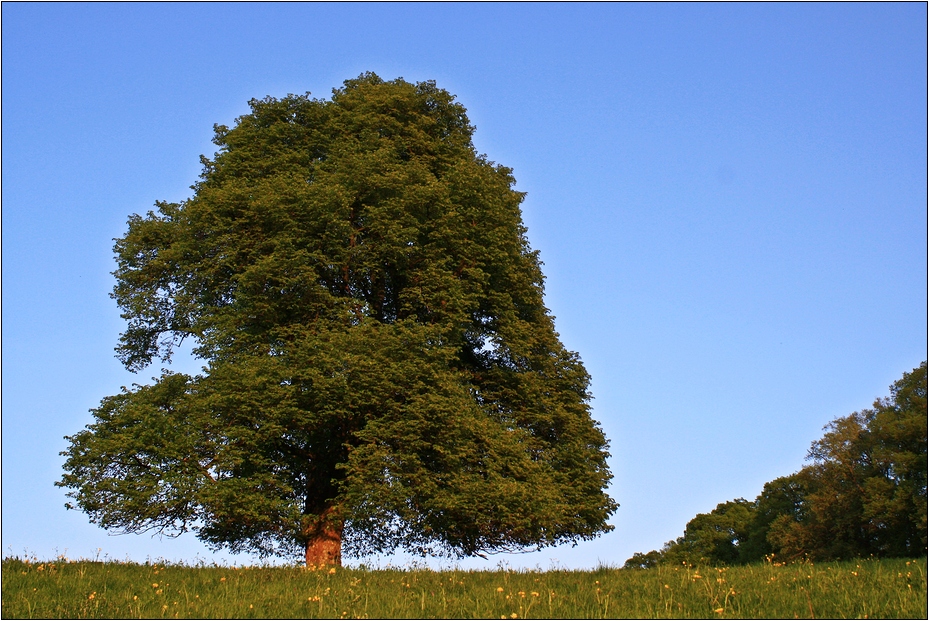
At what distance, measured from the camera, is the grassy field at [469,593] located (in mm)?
9477

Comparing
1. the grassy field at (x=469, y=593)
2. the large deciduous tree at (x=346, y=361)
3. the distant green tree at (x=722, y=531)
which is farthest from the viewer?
the distant green tree at (x=722, y=531)

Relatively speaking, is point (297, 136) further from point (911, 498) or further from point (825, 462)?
point (825, 462)

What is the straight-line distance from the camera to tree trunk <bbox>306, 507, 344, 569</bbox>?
54.7ft

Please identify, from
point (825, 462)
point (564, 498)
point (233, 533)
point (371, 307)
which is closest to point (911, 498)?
point (825, 462)

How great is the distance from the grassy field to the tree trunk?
4.15 meters

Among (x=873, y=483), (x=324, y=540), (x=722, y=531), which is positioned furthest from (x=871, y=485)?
(x=722, y=531)

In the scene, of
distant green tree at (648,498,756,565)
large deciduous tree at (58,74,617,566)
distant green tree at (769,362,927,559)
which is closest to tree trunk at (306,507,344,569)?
large deciduous tree at (58,74,617,566)

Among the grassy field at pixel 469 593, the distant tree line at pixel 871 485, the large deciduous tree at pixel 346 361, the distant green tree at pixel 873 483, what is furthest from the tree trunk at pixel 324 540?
the distant green tree at pixel 873 483

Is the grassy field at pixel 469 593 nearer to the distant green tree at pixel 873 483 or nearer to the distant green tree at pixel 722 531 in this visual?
the distant green tree at pixel 873 483

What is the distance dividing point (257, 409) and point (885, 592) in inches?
439

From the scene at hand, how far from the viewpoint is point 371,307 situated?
19500 millimetres

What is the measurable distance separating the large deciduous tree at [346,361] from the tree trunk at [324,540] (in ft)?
0.13

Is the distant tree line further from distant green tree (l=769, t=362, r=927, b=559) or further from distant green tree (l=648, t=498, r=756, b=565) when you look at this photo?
distant green tree (l=648, t=498, r=756, b=565)

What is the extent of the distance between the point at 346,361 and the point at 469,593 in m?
6.91
